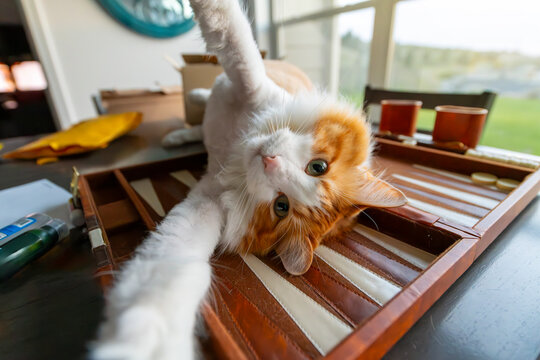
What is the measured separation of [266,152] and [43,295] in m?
0.47

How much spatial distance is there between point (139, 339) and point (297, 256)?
0.28 metres

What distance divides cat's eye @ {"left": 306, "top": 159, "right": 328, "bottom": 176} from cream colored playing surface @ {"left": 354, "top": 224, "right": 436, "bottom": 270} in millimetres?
161

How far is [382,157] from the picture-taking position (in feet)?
3.16

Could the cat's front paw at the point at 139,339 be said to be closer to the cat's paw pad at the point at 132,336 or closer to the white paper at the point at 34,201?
the cat's paw pad at the point at 132,336

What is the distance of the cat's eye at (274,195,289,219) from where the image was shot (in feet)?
1.69

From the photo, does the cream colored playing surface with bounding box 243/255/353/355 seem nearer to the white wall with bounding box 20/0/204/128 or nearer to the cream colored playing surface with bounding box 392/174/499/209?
the cream colored playing surface with bounding box 392/174/499/209

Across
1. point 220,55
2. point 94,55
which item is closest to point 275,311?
point 220,55

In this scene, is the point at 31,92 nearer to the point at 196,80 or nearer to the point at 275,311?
the point at 196,80

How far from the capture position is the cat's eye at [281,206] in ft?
1.69

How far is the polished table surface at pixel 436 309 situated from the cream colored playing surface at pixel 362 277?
→ 0.05 m

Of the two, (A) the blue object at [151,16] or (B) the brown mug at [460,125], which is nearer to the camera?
(B) the brown mug at [460,125]

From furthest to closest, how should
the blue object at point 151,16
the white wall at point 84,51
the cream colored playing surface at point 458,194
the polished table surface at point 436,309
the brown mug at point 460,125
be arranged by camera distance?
the blue object at point 151,16
the white wall at point 84,51
the brown mug at point 460,125
the cream colored playing surface at point 458,194
the polished table surface at point 436,309

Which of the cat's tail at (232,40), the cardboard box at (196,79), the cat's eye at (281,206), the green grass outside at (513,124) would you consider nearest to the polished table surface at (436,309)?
the cat's eye at (281,206)

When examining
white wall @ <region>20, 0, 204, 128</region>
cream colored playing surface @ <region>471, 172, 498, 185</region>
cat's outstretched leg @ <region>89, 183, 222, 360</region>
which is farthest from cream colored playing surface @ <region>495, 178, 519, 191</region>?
white wall @ <region>20, 0, 204, 128</region>
